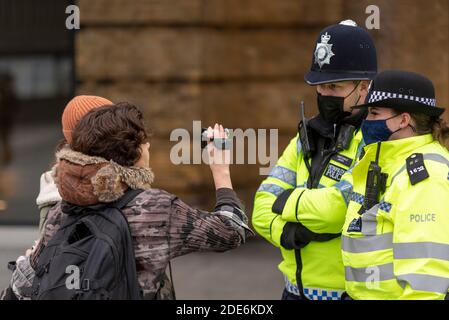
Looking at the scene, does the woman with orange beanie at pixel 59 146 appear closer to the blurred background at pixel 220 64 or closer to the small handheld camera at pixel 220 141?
the small handheld camera at pixel 220 141

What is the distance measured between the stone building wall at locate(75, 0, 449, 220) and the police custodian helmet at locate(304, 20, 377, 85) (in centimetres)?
392

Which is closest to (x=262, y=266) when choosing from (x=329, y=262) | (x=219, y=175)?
(x=329, y=262)

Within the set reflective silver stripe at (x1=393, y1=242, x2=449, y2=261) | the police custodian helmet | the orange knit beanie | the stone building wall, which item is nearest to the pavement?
the stone building wall

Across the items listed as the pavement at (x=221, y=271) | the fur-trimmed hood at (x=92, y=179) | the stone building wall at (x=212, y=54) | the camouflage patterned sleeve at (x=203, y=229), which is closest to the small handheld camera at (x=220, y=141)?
the camouflage patterned sleeve at (x=203, y=229)

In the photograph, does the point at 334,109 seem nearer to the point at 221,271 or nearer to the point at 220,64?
the point at 221,271

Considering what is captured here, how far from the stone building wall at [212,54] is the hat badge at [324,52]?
12.9ft

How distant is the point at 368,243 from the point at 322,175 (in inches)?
28.1

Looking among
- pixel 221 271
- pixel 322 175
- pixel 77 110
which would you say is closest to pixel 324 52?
pixel 322 175

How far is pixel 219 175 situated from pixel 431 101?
2.54ft

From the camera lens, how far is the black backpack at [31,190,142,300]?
110 inches

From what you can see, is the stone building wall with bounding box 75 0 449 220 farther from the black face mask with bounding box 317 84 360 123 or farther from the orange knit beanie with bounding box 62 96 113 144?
the orange knit beanie with bounding box 62 96 113 144

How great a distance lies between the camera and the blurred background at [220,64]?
766cm

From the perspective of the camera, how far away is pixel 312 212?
11.6 feet

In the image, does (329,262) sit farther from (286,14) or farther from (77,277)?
(286,14)
